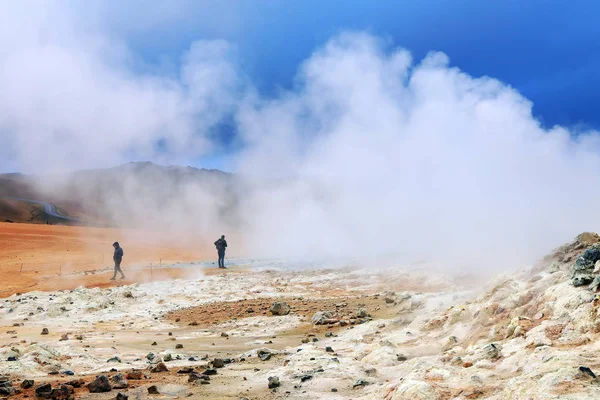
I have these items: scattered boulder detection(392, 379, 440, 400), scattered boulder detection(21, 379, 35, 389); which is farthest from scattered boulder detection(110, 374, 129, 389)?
scattered boulder detection(392, 379, 440, 400)

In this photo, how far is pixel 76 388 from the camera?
725 cm

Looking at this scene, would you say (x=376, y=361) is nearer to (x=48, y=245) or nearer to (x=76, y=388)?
(x=76, y=388)

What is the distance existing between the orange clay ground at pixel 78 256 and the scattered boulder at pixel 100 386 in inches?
747

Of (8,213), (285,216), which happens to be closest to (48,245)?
(285,216)

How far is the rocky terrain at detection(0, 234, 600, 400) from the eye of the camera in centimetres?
549

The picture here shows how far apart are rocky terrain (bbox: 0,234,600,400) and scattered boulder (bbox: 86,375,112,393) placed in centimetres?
1

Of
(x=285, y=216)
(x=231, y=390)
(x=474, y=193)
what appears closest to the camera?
(x=231, y=390)

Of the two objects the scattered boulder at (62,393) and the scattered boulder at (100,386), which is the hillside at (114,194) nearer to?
the scattered boulder at (100,386)

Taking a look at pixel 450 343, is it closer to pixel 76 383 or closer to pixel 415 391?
pixel 415 391

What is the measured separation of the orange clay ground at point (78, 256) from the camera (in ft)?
90.2

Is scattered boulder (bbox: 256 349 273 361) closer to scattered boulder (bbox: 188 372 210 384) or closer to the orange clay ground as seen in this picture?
scattered boulder (bbox: 188 372 210 384)

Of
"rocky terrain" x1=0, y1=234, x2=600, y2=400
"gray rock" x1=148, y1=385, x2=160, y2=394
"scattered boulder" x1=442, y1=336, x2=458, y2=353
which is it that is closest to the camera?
"rocky terrain" x1=0, y1=234, x2=600, y2=400

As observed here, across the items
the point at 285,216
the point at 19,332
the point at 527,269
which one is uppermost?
the point at 285,216

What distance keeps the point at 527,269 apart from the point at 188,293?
14.3 meters
